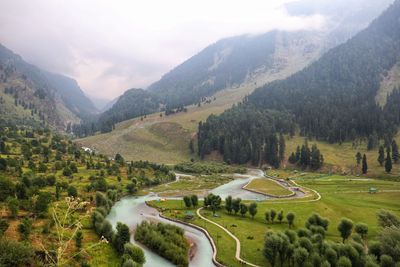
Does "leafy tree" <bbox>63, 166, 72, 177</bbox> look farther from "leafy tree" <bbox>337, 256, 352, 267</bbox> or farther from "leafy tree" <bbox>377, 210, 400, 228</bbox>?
"leafy tree" <bbox>337, 256, 352, 267</bbox>

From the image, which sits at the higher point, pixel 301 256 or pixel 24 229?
pixel 24 229

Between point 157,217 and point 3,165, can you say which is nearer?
point 157,217

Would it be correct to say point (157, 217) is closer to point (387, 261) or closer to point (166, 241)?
point (166, 241)

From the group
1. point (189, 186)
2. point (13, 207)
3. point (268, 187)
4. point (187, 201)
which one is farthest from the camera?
point (189, 186)

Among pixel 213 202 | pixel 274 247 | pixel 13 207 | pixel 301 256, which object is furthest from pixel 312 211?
pixel 13 207

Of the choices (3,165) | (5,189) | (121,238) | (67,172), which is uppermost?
(3,165)
